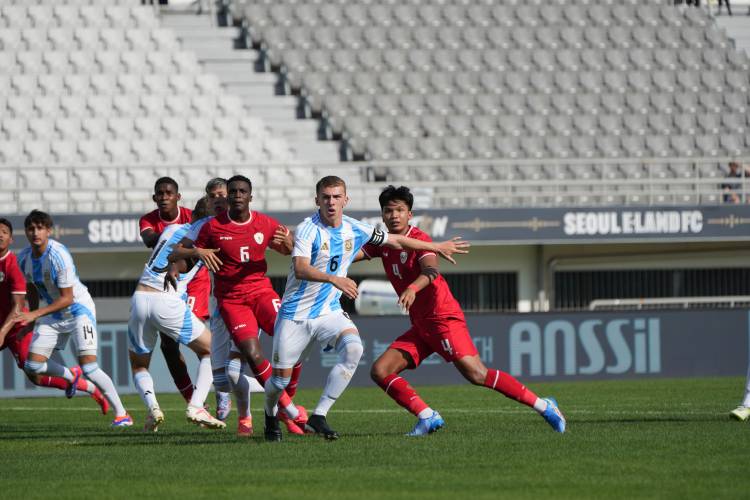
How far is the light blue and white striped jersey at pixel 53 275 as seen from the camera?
38.4ft

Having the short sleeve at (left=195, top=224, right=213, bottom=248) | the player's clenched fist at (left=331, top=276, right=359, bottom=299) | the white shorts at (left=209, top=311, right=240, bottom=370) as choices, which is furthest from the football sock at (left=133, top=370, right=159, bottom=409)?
the player's clenched fist at (left=331, top=276, right=359, bottom=299)

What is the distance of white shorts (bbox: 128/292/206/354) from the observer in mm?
11375

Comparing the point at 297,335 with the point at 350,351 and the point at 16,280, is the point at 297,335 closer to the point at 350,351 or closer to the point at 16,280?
the point at 350,351

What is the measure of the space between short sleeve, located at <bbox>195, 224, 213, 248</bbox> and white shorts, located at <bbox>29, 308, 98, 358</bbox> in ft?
8.81

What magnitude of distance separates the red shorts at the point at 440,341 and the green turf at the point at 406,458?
0.66 metres

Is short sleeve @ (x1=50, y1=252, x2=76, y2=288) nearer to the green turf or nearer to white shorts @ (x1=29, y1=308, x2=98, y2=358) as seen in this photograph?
white shorts @ (x1=29, y1=308, x2=98, y2=358)

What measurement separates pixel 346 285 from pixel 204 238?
1.60 metres

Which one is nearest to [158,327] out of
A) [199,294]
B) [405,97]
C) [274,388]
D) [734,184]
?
[199,294]

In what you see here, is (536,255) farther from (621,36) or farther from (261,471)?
(261,471)

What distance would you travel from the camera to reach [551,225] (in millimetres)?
23734

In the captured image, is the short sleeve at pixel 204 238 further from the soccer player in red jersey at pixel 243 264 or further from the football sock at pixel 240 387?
the football sock at pixel 240 387

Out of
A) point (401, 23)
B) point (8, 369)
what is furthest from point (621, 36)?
point (8, 369)

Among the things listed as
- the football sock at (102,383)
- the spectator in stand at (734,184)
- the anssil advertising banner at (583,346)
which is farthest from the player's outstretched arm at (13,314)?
the spectator in stand at (734,184)

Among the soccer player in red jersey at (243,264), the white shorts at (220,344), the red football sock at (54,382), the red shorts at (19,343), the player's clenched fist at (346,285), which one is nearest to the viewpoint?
the player's clenched fist at (346,285)
